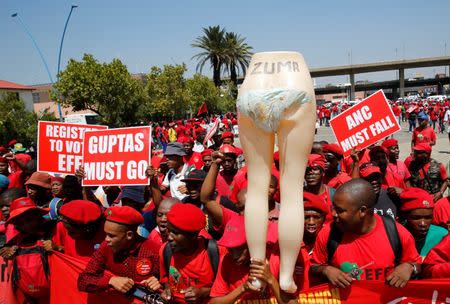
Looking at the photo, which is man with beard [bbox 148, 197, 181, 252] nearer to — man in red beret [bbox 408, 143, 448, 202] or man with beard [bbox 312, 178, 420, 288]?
man with beard [bbox 312, 178, 420, 288]

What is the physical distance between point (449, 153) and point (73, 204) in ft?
47.2

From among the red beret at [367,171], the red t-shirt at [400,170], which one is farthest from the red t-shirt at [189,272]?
the red t-shirt at [400,170]

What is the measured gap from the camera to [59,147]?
18.9 feet

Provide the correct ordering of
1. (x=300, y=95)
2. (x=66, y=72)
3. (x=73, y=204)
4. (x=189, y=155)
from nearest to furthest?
(x=300, y=95)
(x=73, y=204)
(x=189, y=155)
(x=66, y=72)

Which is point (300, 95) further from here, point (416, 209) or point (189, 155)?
point (189, 155)

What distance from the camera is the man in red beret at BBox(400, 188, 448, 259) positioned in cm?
343

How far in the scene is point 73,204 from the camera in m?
3.82

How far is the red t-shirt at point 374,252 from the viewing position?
2742 mm

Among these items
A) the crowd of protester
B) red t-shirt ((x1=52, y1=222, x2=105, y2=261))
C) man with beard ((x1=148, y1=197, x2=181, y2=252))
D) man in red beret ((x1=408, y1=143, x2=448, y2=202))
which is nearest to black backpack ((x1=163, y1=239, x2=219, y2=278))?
the crowd of protester

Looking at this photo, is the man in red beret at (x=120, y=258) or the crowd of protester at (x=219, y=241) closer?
the crowd of protester at (x=219, y=241)

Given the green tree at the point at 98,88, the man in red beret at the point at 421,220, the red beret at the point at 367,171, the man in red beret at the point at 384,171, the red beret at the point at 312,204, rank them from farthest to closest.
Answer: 1. the green tree at the point at 98,88
2. the man in red beret at the point at 384,171
3. the red beret at the point at 367,171
4. the man in red beret at the point at 421,220
5. the red beret at the point at 312,204

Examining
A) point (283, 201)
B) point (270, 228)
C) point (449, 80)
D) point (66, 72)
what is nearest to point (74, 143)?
point (270, 228)

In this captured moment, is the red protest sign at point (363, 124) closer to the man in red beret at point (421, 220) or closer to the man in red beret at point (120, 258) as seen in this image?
the man in red beret at point (421, 220)

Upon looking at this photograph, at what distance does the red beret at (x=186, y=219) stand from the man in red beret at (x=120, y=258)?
51 centimetres
